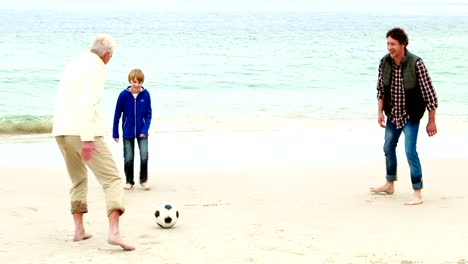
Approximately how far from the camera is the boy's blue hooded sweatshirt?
9883 millimetres

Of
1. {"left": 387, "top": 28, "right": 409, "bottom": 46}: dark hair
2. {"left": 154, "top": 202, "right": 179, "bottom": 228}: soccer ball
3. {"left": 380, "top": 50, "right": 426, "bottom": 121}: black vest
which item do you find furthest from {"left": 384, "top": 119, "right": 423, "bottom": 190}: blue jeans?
{"left": 154, "top": 202, "right": 179, "bottom": 228}: soccer ball

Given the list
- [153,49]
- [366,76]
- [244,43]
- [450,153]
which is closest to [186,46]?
[153,49]

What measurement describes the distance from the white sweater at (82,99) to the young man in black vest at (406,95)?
3071mm

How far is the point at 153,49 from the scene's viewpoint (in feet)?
165

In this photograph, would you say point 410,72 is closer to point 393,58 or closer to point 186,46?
point 393,58

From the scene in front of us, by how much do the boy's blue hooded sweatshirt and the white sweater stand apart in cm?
292

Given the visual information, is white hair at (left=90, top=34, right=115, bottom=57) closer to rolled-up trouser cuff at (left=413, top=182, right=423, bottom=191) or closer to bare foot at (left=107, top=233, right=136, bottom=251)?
bare foot at (left=107, top=233, right=136, bottom=251)

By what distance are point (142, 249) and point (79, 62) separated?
60.7 inches

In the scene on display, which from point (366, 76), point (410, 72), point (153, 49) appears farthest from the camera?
point (153, 49)

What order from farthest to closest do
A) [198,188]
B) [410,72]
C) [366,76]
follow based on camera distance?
[366,76] → [198,188] → [410,72]

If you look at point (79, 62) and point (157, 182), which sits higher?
point (79, 62)

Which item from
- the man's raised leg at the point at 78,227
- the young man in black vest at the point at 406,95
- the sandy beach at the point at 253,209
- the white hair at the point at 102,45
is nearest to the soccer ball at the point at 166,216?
the sandy beach at the point at 253,209

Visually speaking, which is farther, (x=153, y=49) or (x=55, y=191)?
(x=153, y=49)

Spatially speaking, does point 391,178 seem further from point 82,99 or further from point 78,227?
point 82,99
